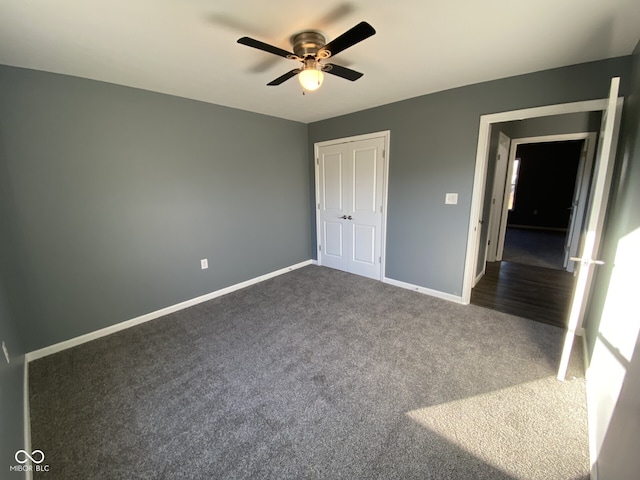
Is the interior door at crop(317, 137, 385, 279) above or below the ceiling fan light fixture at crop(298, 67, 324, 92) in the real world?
below

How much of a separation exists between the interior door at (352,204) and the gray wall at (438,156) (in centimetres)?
20

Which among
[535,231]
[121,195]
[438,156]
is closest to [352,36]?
[438,156]

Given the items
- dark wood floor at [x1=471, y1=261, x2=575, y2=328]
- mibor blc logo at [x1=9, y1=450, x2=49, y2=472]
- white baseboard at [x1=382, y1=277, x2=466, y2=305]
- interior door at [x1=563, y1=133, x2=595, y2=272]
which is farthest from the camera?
interior door at [x1=563, y1=133, x2=595, y2=272]

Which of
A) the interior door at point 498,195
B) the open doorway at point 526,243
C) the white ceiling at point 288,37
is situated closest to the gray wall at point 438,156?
the white ceiling at point 288,37

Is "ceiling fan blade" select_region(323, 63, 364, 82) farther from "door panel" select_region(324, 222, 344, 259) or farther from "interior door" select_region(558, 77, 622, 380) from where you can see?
"door panel" select_region(324, 222, 344, 259)

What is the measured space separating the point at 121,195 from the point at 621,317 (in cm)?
384

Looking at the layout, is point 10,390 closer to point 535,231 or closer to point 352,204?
point 352,204

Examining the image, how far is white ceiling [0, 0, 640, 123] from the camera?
1458 mm

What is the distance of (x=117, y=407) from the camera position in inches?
68.9

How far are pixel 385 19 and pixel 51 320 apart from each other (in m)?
3.54

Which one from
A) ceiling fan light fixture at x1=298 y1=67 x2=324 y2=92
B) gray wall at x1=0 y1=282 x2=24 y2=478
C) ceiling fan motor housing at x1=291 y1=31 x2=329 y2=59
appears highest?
ceiling fan motor housing at x1=291 y1=31 x2=329 y2=59

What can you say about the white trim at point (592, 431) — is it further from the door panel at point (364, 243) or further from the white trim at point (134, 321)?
the white trim at point (134, 321)

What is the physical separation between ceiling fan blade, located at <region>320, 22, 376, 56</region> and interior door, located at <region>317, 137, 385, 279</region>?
6.63 ft

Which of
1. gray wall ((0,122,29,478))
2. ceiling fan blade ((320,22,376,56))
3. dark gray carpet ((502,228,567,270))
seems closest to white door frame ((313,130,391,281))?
ceiling fan blade ((320,22,376,56))
